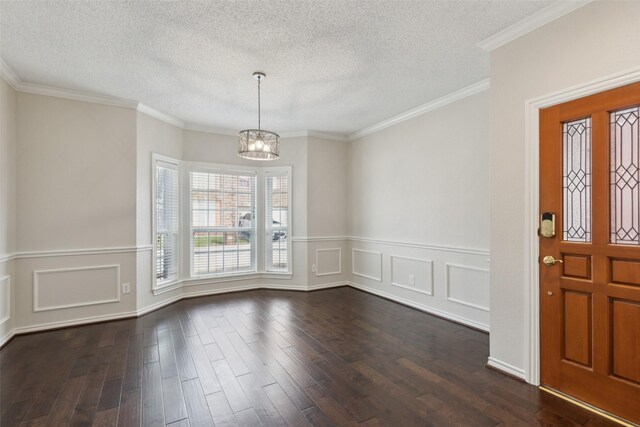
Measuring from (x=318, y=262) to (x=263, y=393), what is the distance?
3243 millimetres

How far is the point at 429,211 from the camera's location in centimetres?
414

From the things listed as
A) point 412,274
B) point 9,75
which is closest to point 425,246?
point 412,274

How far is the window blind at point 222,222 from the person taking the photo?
5.01m

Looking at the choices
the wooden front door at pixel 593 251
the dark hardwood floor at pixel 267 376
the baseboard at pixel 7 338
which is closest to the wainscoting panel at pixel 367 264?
the dark hardwood floor at pixel 267 376

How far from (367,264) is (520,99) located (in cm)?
344

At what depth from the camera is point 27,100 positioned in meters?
3.45

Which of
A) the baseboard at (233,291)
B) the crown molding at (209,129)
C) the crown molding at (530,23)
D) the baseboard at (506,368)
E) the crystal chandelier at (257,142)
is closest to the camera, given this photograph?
the crown molding at (530,23)

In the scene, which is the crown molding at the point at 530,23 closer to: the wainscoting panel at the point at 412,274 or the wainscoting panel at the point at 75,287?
the wainscoting panel at the point at 412,274

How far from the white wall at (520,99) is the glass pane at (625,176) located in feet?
1.11

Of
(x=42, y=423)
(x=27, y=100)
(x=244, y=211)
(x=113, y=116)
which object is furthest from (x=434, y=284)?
(x=27, y=100)

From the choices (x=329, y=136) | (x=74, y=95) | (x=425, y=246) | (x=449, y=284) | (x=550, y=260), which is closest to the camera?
(x=550, y=260)

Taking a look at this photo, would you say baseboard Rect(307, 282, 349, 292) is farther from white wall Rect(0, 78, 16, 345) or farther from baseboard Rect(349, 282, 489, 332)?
white wall Rect(0, 78, 16, 345)

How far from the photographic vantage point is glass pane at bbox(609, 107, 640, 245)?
189 centimetres

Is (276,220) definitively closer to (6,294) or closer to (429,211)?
(429,211)
